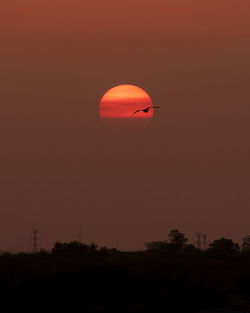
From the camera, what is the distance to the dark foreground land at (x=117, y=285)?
Result: 42.1 m

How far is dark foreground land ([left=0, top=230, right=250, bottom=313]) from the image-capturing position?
138 feet

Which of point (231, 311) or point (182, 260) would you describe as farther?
point (182, 260)

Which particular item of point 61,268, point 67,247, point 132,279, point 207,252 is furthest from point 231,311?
point 67,247

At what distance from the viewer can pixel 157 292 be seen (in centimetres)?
4325

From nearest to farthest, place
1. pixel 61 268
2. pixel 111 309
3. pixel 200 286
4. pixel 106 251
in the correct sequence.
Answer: pixel 111 309, pixel 200 286, pixel 61 268, pixel 106 251

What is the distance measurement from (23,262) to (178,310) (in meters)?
10.8

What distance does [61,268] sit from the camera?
155 feet

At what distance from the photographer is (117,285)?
44.2 m

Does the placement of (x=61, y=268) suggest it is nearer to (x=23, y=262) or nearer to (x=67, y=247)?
(x=23, y=262)

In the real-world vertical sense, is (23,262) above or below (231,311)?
above

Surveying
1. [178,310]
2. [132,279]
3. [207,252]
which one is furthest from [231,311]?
[207,252]

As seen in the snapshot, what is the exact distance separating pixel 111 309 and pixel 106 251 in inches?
816

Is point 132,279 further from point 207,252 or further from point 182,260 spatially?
point 207,252

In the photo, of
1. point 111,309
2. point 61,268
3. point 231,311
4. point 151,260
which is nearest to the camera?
point 231,311
